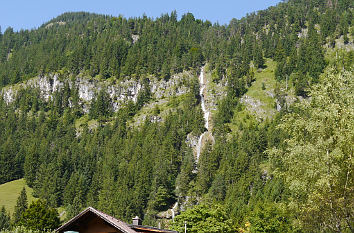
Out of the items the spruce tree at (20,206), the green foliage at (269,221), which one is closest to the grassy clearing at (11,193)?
the spruce tree at (20,206)

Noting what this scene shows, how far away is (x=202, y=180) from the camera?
136250mm

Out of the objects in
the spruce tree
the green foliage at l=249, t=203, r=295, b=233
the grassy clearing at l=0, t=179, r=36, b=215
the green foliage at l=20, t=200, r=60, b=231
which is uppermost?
the grassy clearing at l=0, t=179, r=36, b=215

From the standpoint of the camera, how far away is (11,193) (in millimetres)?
134250

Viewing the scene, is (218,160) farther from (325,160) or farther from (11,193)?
(325,160)

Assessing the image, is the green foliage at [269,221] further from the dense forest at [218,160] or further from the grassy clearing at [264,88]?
the grassy clearing at [264,88]

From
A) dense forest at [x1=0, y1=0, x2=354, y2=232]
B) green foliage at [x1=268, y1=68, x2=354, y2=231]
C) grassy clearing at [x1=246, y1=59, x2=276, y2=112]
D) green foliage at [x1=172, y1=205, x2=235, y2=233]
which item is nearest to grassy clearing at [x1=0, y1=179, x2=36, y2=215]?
dense forest at [x1=0, y1=0, x2=354, y2=232]

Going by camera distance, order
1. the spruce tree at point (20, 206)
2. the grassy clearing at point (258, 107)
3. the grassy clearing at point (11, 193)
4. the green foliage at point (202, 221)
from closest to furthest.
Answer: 1. the green foliage at point (202, 221)
2. the spruce tree at point (20, 206)
3. the grassy clearing at point (11, 193)
4. the grassy clearing at point (258, 107)

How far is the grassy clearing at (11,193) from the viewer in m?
121

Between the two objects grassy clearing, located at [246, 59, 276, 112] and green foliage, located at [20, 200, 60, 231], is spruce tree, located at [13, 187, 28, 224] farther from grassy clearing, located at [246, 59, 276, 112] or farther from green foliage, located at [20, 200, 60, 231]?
grassy clearing, located at [246, 59, 276, 112]

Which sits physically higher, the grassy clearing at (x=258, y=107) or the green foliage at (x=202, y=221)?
the grassy clearing at (x=258, y=107)

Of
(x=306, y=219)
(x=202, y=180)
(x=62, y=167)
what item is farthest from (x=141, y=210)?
(x=306, y=219)

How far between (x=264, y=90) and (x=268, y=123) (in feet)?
86.8

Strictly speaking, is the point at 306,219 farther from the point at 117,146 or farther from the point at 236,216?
the point at 117,146

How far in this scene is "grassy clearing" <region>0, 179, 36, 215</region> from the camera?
398 ft
